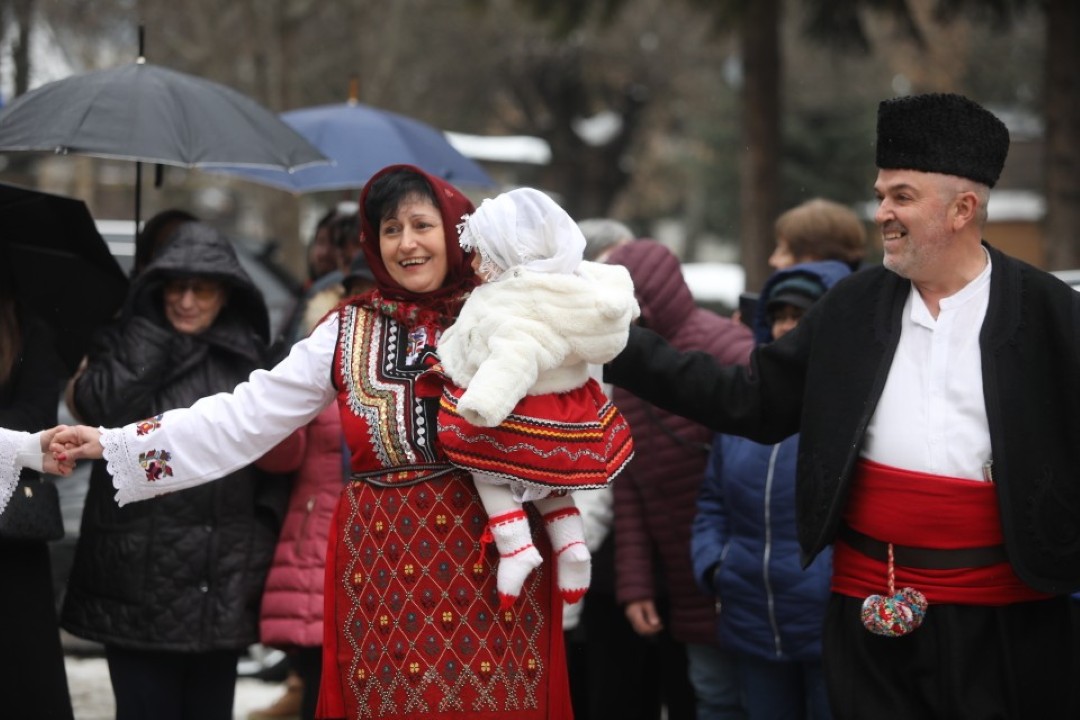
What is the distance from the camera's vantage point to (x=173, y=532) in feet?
15.4

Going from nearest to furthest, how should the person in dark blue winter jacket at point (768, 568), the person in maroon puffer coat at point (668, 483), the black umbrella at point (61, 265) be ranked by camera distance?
the black umbrella at point (61, 265)
the person in dark blue winter jacket at point (768, 568)
the person in maroon puffer coat at point (668, 483)

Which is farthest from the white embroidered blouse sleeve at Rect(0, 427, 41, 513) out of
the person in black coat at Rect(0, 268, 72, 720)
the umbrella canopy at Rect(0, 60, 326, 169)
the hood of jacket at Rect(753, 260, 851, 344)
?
the hood of jacket at Rect(753, 260, 851, 344)

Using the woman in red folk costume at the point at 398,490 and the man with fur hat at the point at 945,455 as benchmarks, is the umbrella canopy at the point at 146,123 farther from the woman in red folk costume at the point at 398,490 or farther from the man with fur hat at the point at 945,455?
the man with fur hat at the point at 945,455

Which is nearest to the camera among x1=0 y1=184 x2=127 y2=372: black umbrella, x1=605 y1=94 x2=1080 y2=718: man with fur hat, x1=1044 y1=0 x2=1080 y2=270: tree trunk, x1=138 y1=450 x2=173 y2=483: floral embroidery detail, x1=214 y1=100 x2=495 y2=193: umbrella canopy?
x1=605 y1=94 x2=1080 y2=718: man with fur hat

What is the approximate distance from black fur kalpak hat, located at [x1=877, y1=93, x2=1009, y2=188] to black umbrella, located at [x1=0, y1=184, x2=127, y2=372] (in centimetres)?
241

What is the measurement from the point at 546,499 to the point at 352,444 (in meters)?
0.51

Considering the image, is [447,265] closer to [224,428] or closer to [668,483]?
[224,428]

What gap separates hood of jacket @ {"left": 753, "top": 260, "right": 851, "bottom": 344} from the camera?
5.01 m

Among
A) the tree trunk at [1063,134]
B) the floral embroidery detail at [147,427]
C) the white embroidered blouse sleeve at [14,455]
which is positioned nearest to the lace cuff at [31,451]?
the white embroidered blouse sleeve at [14,455]

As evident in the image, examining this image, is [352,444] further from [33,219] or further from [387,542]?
[33,219]

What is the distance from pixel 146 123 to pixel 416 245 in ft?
5.70

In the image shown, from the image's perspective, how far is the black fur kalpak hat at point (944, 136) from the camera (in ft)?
12.1

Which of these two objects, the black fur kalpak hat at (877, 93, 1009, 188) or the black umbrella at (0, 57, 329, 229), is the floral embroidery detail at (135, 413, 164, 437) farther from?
the black fur kalpak hat at (877, 93, 1009, 188)

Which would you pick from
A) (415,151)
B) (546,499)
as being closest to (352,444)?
(546,499)
